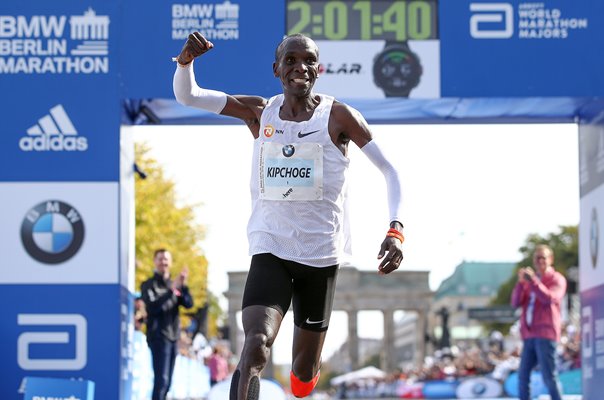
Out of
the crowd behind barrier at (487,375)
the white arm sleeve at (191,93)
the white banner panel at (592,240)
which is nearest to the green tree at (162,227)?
the crowd behind barrier at (487,375)

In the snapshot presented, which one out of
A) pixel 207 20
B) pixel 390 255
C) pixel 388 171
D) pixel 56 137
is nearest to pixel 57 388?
pixel 56 137

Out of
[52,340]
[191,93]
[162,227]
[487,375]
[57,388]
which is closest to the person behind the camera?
[191,93]

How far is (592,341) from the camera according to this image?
1412cm

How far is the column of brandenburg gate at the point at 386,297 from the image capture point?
318 ft

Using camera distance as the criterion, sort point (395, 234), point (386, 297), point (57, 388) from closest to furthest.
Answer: point (395, 234)
point (57, 388)
point (386, 297)

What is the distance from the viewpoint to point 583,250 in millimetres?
14562

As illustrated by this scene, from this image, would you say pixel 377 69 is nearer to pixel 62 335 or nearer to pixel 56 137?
pixel 56 137

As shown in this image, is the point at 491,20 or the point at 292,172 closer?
the point at 292,172

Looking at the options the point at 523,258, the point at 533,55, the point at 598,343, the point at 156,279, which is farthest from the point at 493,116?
the point at 523,258

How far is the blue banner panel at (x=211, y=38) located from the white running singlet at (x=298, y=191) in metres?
5.19

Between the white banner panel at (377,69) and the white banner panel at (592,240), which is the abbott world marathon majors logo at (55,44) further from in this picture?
the white banner panel at (592,240)

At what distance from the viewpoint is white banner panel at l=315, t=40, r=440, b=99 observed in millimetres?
12602

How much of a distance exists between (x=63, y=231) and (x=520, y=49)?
189 inches

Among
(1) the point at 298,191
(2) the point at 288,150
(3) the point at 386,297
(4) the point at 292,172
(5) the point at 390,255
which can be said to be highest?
(2) the point at 288,150
